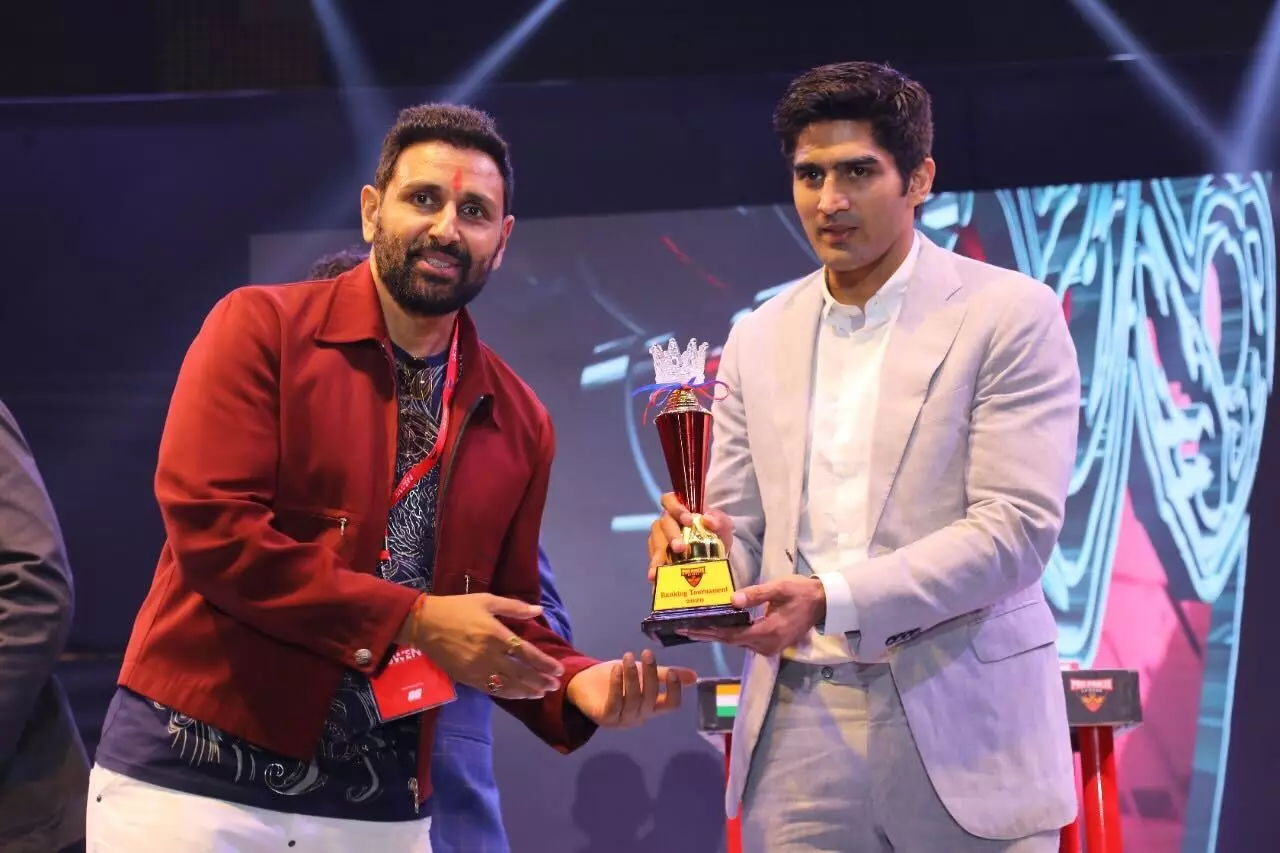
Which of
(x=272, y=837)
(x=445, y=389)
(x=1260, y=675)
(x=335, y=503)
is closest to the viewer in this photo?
(x=272, y=837)

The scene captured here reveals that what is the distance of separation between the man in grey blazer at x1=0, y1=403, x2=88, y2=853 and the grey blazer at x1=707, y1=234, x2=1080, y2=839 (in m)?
1.30

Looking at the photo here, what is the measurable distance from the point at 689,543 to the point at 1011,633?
54 centimetres

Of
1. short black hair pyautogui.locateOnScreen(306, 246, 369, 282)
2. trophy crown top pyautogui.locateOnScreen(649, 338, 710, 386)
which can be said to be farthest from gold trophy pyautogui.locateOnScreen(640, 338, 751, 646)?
short black hair pyautogui.locateOnScreen(306, 246, 369, 282)

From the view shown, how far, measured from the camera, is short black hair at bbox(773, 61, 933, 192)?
2254mm

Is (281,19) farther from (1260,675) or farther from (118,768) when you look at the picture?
(1260,675)

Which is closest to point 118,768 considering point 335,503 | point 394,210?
point 335,503

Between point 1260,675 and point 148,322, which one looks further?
point 148,322

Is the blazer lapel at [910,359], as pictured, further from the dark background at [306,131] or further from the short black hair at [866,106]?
the dark background at [306,131]

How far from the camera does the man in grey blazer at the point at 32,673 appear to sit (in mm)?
2387

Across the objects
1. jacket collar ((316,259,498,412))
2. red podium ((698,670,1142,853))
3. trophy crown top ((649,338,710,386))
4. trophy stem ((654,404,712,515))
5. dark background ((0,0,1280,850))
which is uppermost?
dark background ((0,0,1280,850))

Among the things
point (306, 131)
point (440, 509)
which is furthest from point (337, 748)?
point (306, 131)

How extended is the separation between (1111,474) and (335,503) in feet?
10.7

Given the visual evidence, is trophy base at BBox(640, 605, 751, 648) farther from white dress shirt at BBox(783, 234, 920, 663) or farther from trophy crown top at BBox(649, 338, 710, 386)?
trophy crown top at BBox(649, 338, 710, 386)

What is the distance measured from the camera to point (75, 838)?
2.45 meters
